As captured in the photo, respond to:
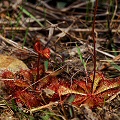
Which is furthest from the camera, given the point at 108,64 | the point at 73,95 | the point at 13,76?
the point at 108,64

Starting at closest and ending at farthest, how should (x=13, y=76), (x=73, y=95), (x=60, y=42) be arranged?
(x=73, y=95), (x=13, y=76), (x=60, y=42)

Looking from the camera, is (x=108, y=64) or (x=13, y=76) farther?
(x=108, y=64)

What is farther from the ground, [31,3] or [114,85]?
[31,3]

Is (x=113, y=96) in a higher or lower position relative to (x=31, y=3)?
lower

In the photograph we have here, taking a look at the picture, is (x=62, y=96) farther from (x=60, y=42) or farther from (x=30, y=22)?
(x=30, y=22)

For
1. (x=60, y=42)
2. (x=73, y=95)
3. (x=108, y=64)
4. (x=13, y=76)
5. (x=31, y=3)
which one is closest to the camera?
(x=73, y=95)

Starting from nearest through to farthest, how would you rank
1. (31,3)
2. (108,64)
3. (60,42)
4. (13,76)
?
1. (13,76)
2. (108,64)
3. (60,42)
4. (31,3)

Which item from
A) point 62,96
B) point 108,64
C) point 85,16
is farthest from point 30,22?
point 62,96

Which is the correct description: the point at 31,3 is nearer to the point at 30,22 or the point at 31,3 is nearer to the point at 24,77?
the point at 30,22

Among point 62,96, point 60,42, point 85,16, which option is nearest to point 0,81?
point 62,96
